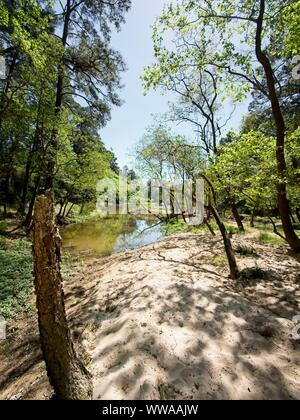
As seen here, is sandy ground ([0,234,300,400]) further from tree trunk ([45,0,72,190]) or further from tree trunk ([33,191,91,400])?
tree trunk ([45,0,72,190])

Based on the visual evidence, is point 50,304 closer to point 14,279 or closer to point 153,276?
point 153,276

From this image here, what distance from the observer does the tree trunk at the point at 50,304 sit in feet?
6.56

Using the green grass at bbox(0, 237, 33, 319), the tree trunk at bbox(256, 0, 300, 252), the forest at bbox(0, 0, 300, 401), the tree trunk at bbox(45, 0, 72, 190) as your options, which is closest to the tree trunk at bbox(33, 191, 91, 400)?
the forest at bbox(0, 0, 300, 401)

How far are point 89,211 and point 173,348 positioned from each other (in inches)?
969

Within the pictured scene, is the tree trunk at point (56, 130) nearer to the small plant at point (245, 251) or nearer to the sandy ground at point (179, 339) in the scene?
the sandy ground at point (179, 339)

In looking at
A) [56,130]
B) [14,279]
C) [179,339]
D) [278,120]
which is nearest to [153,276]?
[179,339]

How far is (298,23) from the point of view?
442 centimetres

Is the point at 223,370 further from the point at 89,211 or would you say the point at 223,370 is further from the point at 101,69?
the point at 89,211

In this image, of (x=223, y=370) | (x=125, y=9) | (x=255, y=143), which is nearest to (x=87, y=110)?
(x=125, y=9)

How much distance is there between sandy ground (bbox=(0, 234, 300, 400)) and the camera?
2.20m

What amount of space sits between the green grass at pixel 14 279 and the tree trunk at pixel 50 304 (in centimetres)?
324

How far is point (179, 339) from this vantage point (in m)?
2.84

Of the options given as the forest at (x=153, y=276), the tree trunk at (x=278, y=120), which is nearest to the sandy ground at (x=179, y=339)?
the forest at (x=153, y=276)

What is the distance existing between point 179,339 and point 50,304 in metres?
1.78
